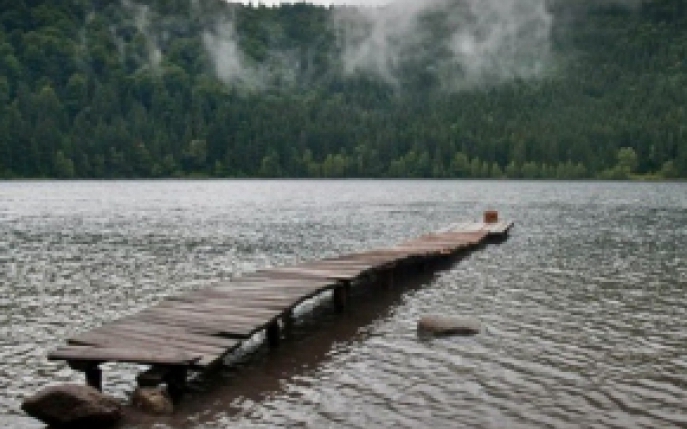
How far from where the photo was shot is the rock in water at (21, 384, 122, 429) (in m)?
13.2

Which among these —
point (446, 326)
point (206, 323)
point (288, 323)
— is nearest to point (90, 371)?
point (206, 323)

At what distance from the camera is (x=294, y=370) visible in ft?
57.1

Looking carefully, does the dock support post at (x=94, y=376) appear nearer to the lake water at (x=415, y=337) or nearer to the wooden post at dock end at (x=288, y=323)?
the lake water at (x=415, y=337)

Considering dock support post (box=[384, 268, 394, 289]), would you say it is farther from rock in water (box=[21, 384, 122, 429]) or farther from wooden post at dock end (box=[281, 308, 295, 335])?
rock in water (box=[21, 384, 122, 429])

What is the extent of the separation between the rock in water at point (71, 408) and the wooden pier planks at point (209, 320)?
1064 mm

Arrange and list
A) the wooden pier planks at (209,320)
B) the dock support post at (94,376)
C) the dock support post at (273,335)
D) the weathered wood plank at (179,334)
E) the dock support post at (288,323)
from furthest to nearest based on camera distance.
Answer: the dock support post at (288,323)
the dock support post at (273,335)
the weathered wood plank at (179,334)
the dock support post at (94,376)
the wooden pier planks at (209,320)

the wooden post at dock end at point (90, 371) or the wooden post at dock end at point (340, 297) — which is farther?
the wooden post at dock end at point (340, 297)

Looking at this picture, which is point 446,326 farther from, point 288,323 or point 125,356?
point 125,356

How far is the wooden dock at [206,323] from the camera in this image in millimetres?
14656

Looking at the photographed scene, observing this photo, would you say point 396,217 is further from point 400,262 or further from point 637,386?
point 637,386

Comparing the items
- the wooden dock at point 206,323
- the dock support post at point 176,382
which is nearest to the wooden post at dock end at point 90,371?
the wooden dock at point 206,323

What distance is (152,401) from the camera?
1417cm

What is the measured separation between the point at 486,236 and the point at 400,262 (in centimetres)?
2135

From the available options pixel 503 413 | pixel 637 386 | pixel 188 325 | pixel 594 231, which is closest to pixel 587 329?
pixel 637 386
